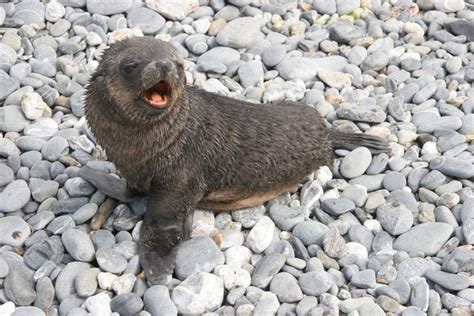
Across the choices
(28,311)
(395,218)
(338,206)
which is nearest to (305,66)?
(338,206)

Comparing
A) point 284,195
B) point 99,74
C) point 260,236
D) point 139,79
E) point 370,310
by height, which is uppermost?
point 139,79

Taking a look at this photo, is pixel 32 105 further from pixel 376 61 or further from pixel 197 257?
pixel 376 61

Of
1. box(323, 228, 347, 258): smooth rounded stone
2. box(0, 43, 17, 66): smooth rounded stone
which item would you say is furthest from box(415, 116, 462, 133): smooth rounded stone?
box(0, 43, 17, 66): smooth rounded stone

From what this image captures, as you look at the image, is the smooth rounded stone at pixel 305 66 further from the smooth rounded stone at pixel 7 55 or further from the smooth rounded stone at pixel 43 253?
the smooth rounded stone at pixel 43 253

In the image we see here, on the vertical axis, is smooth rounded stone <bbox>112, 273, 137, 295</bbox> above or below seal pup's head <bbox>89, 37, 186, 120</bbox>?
below

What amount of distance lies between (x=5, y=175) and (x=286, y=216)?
212cm

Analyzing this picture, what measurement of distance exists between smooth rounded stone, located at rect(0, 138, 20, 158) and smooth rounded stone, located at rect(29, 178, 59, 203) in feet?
1.18

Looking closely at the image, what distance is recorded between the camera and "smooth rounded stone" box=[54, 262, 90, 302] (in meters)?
4.71

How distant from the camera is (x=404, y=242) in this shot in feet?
16.9

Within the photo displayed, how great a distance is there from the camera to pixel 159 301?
4.59m

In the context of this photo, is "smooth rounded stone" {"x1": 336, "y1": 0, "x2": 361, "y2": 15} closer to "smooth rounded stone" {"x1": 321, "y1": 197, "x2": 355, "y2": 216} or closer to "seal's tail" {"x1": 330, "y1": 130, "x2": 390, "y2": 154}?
"seal's tail" {"x1": 330, "y1": 130, "x2": 390, "y2": 154}

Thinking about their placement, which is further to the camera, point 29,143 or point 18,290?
point 29,143

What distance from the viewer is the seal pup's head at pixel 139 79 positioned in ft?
14.5

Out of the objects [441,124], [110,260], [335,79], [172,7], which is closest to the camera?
[110,260]
